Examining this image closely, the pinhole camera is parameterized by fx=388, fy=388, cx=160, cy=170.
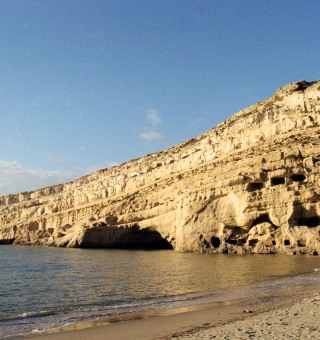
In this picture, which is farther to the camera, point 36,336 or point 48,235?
point 48,235

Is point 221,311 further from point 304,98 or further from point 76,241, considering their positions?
point 76,241

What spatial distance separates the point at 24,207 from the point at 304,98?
64.7 m

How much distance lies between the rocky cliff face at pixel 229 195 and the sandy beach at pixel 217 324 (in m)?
19.4

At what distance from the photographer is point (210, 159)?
4925 cm

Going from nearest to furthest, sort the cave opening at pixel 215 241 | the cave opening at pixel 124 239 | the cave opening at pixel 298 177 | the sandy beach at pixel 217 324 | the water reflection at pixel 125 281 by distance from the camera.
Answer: the sandy beach at pixel 217 324 → the water reflection at pixel 125 281 → the cave opening at pixel 298 177 → the cave opening at pixel 215 241 → the cave opening at pixel 124 239

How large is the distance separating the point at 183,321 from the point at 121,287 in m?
7.69

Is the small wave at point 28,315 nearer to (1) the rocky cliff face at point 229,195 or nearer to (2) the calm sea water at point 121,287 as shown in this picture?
(2) the calm sea water at point 121,287

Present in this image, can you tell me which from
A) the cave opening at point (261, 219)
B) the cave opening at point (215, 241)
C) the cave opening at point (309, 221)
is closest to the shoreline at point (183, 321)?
the cave opening at point (309, 221)

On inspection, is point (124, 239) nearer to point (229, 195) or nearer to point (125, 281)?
point (229, 195)

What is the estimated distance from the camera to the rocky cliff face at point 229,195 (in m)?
32.7

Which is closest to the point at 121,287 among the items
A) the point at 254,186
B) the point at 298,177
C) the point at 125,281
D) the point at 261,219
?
the point at 125,281

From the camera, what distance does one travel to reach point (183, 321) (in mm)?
11156

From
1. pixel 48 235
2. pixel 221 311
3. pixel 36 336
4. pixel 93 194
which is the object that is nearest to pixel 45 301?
pixel 36 336

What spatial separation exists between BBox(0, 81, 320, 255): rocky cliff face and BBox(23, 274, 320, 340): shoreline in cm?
1861
